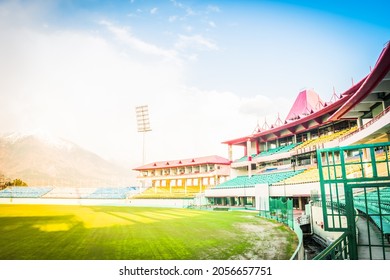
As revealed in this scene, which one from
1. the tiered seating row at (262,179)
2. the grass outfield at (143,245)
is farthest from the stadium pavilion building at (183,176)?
the grass outfield at (143,245)

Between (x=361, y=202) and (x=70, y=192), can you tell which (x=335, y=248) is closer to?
(x=361, y=202)

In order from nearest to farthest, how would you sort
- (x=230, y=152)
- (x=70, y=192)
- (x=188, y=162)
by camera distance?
(x=230, y=152) < (x=70, y=192) < (x=188, y=162)

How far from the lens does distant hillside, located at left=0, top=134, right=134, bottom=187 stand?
1171 cm

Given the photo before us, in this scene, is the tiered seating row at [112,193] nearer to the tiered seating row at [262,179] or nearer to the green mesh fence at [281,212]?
the tiered seating row at [262,179]

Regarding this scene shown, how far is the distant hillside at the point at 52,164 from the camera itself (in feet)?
38.4

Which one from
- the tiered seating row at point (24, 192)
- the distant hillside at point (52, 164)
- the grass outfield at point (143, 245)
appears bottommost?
the grass outfield at point (143, 245)

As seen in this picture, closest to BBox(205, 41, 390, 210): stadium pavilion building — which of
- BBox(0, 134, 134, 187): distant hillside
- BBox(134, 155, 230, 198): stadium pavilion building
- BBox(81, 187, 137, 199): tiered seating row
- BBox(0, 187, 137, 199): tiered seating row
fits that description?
BBox(134, 155, 230, 198): stadium pavilion building

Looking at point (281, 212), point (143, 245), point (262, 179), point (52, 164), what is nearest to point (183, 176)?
point (262, 179)

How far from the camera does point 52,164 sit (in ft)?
140

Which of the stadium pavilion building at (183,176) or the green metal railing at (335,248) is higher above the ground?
the stadium pavilion building at (183,176)
